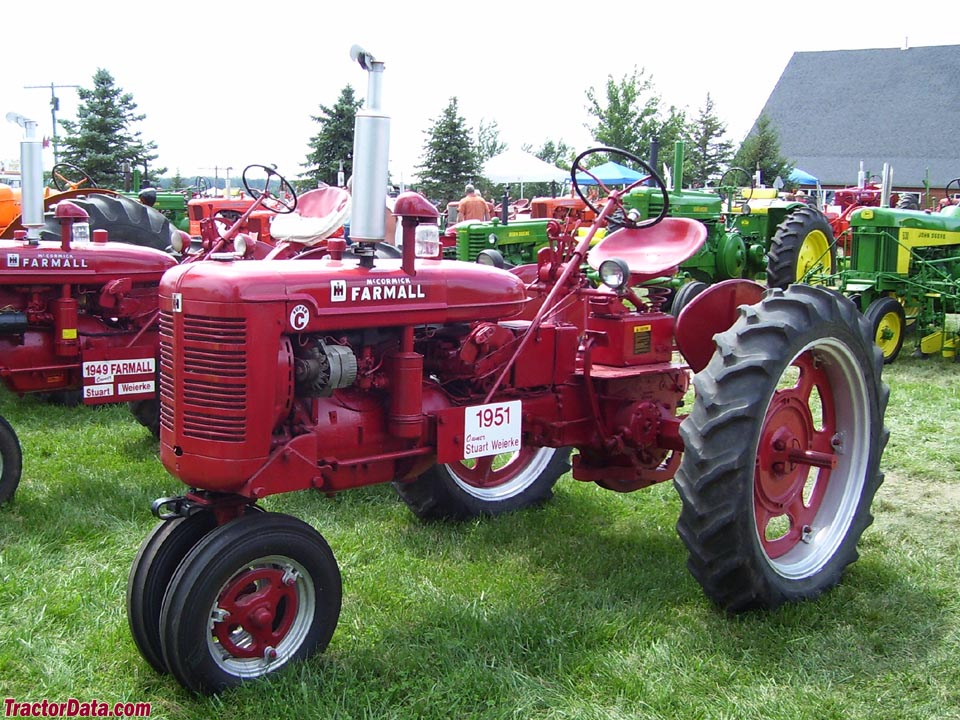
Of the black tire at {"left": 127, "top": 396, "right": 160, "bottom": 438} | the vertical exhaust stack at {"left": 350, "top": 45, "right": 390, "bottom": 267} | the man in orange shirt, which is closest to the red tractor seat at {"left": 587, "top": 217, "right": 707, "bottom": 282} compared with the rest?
the vertical exhaust stack at {"left": 350, "top": 45, "right": 390, "bottom": 267}

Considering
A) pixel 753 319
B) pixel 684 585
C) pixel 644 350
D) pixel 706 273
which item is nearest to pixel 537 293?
pixel 644 350

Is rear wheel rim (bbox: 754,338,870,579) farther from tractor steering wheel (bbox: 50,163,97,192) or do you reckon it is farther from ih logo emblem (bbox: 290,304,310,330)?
tractor steering wheel (bbox: 50,163,97,192)

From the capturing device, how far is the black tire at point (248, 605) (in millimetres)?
2896

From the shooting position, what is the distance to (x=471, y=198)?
17.7 meters

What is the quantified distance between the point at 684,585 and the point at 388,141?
7.01ft

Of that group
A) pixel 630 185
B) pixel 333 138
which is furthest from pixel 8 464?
pixel 333 138

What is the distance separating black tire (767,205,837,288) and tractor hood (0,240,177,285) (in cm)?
716

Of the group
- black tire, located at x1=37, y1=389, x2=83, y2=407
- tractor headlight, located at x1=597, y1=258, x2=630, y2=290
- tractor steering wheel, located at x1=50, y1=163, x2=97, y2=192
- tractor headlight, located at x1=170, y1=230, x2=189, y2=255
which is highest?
tractor steering wheel, located at x1=50, y1=163, x2=97, y2=192

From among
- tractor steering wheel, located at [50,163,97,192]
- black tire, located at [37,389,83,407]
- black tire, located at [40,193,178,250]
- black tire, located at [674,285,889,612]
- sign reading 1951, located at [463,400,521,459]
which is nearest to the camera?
black tire, located at [674,285,889,612]

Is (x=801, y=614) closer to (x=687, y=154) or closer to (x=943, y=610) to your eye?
(x=943, y=610)

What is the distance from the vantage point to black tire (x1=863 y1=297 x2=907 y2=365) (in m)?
9.01

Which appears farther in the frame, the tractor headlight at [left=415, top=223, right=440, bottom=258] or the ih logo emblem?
the tractor headlight at [left=415, top=223, right=440, bottom=258]

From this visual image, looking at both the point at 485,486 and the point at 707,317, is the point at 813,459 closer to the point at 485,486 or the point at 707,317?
the point at 707,317

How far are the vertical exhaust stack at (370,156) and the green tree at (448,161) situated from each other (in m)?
29.0
